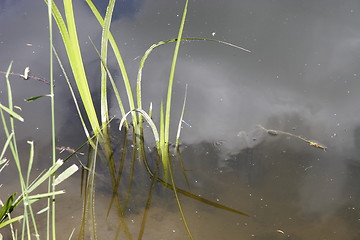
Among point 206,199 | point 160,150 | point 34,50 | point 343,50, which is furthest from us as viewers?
point 34,50

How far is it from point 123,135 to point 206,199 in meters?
0.36

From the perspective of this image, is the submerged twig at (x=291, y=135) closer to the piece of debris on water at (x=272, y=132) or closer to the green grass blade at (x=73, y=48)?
the piece of debris on water at (x=272, y=132)

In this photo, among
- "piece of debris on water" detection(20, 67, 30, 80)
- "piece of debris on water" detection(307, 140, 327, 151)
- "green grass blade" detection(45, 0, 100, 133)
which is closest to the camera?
"green grass blade" detection(45, 0, 100, 133)

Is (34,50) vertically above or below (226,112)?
above

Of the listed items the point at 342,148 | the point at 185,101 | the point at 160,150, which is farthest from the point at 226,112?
the point at 342,148

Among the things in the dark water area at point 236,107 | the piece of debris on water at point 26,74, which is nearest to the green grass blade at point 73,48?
the dark water area at point 236,107

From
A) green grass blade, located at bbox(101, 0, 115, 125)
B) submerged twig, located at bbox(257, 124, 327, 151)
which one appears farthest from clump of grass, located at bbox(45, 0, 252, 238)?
submerged twig, located at bbox(257, 124, 327, 151)

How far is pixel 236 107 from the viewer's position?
1.49 meters

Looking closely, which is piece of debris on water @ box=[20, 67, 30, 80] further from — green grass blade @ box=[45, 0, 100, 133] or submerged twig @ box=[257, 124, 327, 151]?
submerged twig @ box=[257, 124, 327, 151]

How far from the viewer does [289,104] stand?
1476 mm

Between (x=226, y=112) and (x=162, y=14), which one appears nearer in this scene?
(x=226, y=112)

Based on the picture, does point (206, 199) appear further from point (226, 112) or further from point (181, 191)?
point (226, 112)

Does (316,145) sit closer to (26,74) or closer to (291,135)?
(291,135)

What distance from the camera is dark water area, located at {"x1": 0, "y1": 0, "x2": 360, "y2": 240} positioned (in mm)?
1269
